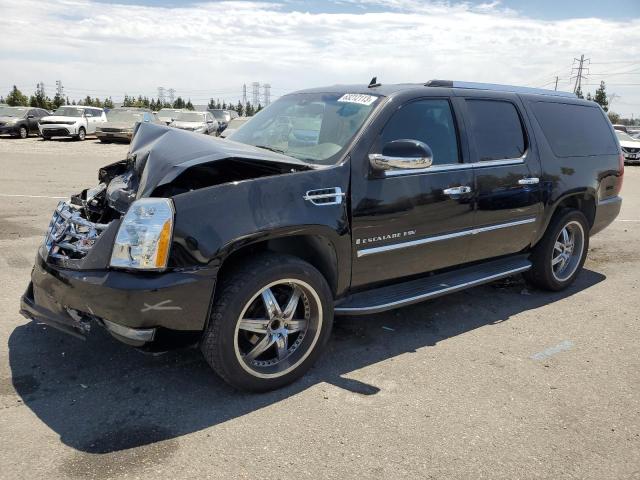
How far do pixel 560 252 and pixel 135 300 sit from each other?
4343 millimetres

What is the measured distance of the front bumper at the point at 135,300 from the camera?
9.18 feet

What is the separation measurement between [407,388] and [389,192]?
51.1 inches

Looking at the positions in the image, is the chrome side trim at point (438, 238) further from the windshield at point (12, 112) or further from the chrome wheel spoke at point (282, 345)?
the windshield at point (12, 112)

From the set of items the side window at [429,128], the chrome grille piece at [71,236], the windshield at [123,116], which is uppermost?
the side window at [429,128]

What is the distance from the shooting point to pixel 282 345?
3.39 meters

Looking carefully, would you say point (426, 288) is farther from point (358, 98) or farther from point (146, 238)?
point (146, 238)

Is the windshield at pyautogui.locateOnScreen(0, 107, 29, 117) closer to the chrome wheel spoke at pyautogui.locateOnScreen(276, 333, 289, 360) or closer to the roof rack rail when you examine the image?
the roof rack rail

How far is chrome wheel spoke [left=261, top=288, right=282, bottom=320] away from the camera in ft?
10.6

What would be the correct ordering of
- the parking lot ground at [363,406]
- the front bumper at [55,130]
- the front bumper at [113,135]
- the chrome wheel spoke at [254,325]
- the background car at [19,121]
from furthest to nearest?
the background car at [19,121], the front bumper at [55,130], the front bumper at [113,135], the chrome wheel spoke at [254,325], the parking lot ground at [363,406]

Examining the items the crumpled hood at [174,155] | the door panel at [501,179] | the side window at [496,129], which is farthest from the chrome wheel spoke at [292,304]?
the side window at [496,129]

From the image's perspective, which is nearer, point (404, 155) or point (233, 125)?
point (404, 155)

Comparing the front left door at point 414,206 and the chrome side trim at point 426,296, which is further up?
the front left door at point 414,206

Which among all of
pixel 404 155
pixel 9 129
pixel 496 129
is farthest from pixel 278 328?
pixel 9 129

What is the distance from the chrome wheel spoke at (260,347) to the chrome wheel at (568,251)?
11.0 feet
